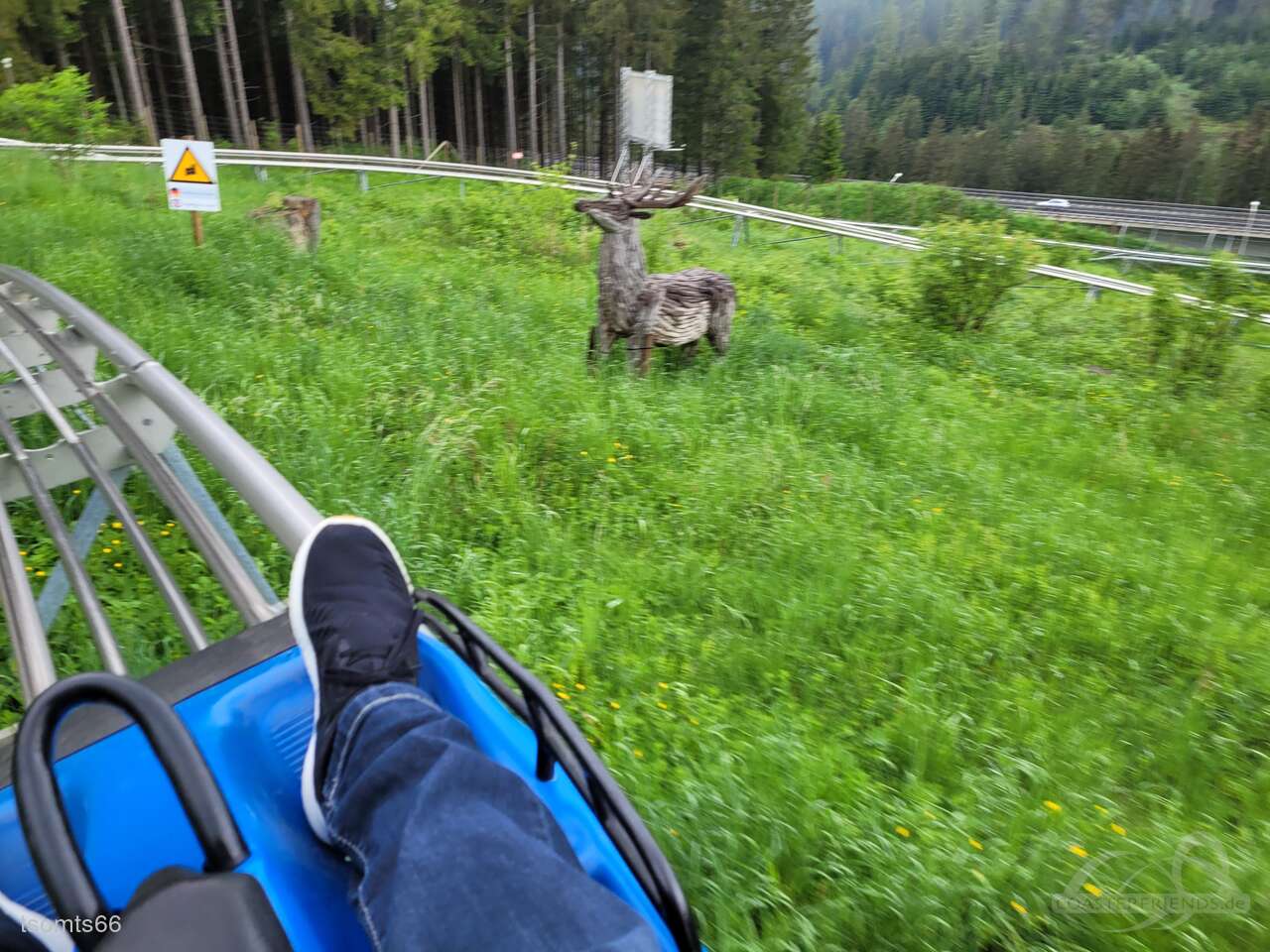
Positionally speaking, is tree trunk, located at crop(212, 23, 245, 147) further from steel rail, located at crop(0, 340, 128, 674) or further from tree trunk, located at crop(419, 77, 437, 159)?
steel rail, located at crop(0, 340, 128, 674)

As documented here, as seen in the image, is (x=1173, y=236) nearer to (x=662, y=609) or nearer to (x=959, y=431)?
(x=959, y=431)

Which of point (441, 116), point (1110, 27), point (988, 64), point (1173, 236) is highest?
point (1110, 27)

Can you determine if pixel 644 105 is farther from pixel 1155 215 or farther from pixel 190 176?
pixel 1155 215

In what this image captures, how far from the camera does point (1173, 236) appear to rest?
3250cm

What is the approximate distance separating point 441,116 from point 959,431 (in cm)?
2931

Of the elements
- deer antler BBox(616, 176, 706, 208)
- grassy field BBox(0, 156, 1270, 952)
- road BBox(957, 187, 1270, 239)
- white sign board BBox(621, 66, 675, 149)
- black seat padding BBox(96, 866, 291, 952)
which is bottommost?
grassy field BBox(0, 156, 1270, 952)

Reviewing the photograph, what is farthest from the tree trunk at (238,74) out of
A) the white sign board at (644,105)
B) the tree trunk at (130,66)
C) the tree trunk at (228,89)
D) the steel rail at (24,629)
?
the steel rail at (24,629)

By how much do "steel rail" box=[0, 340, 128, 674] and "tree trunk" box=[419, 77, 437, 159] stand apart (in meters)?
21.9

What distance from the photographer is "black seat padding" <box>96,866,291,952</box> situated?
775 mm

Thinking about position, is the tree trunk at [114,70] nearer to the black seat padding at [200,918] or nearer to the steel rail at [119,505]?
the steel rail at [119,505]

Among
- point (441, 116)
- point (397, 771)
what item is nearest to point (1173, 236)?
point (441, 116)

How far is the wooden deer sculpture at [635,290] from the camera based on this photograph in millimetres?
5070

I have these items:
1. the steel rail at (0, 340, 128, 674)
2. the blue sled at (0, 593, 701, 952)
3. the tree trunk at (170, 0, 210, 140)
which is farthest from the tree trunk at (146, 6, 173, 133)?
the blue sled at (0, 593, 701, 952)

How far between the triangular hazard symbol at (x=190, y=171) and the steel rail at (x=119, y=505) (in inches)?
138
